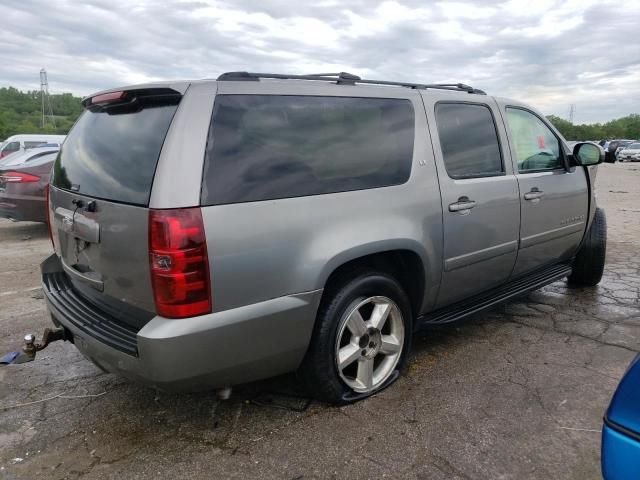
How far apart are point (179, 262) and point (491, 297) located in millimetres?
2478

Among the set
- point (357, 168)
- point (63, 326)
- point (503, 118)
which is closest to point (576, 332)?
point (503, 118)

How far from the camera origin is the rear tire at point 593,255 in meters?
4.83

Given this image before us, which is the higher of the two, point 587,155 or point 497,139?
point 497,139

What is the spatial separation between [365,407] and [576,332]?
6.82 ft

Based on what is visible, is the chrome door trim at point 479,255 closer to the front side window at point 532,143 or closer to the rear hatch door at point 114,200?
the front side window at point 532,143

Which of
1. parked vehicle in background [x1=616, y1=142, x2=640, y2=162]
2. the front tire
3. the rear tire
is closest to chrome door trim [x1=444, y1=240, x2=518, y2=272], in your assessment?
the front tire

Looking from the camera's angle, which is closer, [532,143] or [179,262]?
[179,262]

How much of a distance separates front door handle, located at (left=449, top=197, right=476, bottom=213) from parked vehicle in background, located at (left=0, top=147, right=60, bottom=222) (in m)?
6.87

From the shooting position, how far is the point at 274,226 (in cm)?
232

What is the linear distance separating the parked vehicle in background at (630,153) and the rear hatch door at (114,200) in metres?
39.9

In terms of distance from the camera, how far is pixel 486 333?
3939 millimetres

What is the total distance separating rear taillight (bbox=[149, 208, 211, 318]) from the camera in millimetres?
2111

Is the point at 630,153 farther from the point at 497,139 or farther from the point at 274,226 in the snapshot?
the point at 274,226

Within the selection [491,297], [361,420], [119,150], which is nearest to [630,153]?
[491,297]
